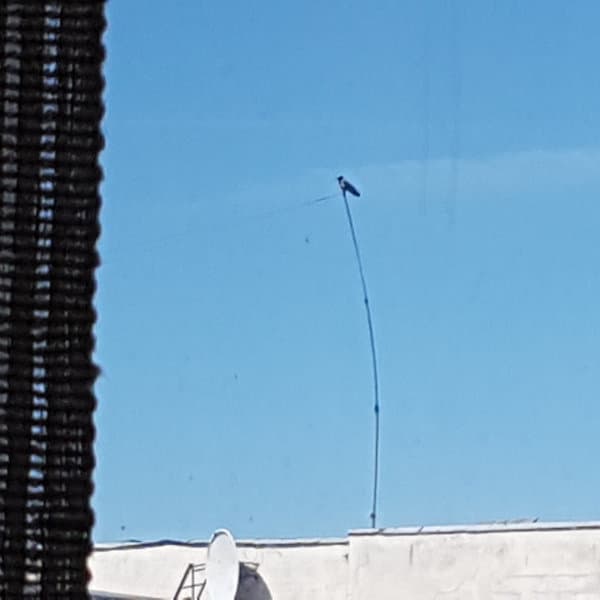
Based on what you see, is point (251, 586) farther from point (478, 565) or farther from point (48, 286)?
point (48, 286)

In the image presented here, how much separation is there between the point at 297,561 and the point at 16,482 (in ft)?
25.1

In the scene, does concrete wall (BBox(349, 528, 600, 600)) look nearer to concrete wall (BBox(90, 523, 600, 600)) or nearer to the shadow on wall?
concrete wall (BBox(90, 523, 600, 600))

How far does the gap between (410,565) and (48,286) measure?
709cm

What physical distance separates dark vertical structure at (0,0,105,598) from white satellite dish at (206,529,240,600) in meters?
7.28

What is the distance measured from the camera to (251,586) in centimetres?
838

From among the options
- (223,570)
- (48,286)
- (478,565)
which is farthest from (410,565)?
(48,286)

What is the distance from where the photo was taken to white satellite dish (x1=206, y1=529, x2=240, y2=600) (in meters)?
8.11

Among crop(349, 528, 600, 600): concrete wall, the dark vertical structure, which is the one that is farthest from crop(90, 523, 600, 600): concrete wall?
the dark vertical structure

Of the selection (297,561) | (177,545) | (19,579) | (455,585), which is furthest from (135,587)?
(19,579)

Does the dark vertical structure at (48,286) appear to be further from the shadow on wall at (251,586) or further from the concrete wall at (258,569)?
the shadow on wall at (251,586)

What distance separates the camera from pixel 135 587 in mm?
8844

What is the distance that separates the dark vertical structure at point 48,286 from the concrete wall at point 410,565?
660 cm

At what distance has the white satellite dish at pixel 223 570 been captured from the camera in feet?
26.6

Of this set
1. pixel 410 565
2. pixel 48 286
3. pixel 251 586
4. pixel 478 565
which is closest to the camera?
pixel 48 286
